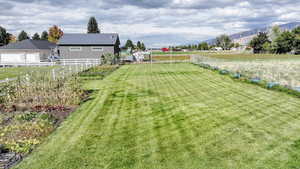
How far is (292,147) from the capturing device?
516cm

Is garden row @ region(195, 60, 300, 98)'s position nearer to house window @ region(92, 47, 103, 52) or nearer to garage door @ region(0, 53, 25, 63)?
house window @ region(92, 47, 103, 52)

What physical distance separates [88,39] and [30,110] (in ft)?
110

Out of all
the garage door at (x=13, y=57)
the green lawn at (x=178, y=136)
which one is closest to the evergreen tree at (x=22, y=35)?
the garage door at (x=13, y=57)

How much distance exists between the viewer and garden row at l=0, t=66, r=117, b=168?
215 inches

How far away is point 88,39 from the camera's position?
132 ft

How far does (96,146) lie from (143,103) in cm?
436

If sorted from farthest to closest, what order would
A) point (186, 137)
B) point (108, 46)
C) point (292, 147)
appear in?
1. point (108, 46)
2. point (186, 137)
3. point (292, 147)

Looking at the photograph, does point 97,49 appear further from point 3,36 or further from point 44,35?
point 44,35

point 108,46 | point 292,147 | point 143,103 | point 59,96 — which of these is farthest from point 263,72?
point 108,46

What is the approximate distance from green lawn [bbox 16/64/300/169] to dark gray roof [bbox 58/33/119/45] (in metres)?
31.1

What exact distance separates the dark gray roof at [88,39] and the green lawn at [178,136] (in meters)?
31.1

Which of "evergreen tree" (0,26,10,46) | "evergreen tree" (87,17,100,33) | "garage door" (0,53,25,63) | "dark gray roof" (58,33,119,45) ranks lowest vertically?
"garage door" (0,53,25,63)

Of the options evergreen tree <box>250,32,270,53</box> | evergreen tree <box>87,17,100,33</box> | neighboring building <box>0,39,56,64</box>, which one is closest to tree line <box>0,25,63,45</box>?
evergreen tree <box>87,17,100,33</box>

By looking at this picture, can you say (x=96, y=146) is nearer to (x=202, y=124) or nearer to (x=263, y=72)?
(x=202, y=124)
